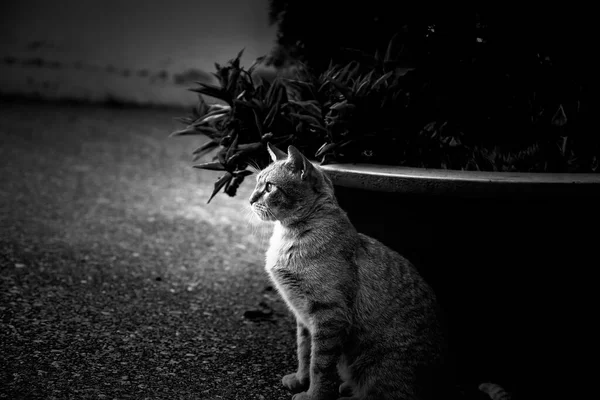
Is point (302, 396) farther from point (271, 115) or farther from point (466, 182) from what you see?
point (271, 115)

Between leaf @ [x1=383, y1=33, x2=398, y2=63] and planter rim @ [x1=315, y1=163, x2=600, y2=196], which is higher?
leaf @ [x1=383, y1=33, x2=398, y2=63]

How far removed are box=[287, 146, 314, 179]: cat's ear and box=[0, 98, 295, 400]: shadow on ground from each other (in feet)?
2.30

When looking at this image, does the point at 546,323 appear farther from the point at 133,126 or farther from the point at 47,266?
the point at 133,126

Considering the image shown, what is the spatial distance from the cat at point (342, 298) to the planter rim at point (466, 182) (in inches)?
7.0

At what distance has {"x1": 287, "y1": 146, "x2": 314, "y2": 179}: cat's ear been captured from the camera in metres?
2.02

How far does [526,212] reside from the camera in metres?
1.94

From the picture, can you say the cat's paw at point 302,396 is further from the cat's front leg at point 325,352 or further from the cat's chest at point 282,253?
the cat's chest at point 282,253

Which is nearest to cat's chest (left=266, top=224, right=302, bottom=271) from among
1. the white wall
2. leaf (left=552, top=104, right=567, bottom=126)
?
leaf (left=552, top=104, right=567, bottom=126)

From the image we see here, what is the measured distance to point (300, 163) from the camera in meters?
2.05

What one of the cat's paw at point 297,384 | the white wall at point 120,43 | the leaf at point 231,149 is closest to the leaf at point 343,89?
the leaf at point 231,149

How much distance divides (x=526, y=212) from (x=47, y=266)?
2.50m

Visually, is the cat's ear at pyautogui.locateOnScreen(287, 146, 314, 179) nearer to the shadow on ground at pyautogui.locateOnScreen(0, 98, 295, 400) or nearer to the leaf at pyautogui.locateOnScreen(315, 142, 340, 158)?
the leaf at pyautogui.locateOnScreen(315, 142, 340, 158)

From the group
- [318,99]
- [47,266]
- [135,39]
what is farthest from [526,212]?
[135,39]

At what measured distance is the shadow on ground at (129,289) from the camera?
2.13 m
